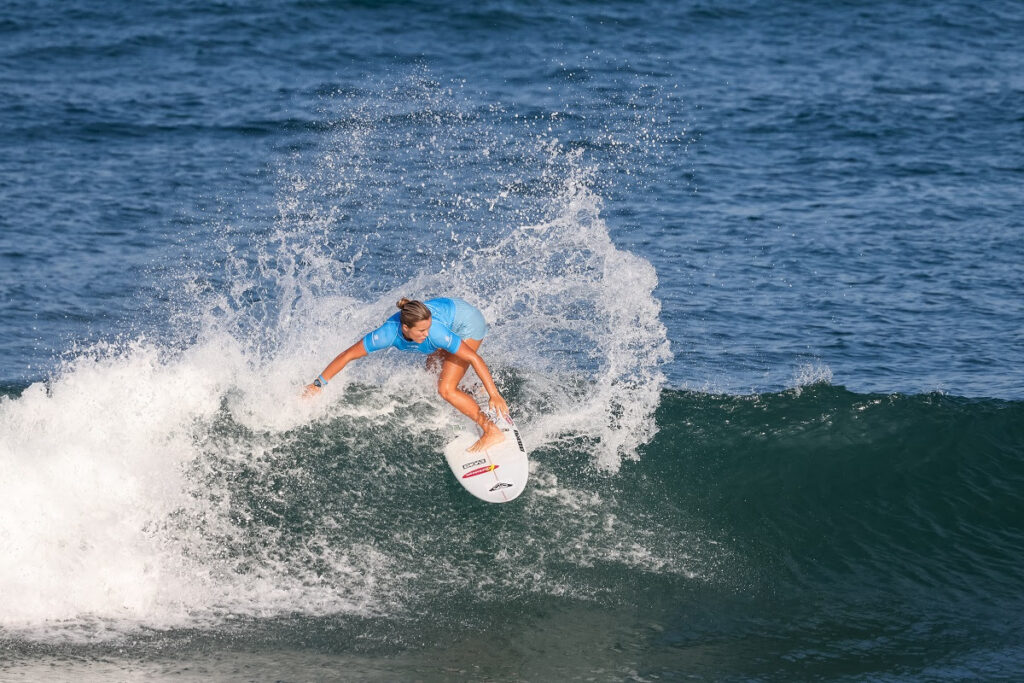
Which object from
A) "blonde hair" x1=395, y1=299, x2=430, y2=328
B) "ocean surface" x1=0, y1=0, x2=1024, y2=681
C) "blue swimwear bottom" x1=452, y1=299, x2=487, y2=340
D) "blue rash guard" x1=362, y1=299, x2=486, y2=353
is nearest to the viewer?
"blonde hair" x1=395, y1=299, x2=430, y2=328

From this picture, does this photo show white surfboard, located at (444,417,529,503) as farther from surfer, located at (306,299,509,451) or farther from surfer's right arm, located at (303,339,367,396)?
surfer's right arm, located at (303,339,367,396)

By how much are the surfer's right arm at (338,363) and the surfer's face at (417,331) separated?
377 mm

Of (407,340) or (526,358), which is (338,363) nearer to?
(407,340)

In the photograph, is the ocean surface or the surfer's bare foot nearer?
the ocean surface

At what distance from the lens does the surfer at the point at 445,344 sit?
8594 mm

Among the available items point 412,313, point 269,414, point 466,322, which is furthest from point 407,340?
point 269,414

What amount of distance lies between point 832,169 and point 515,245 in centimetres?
649

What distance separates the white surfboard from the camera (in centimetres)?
960

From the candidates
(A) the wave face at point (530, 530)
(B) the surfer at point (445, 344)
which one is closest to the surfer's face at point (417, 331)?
(B) the surfer at point (445, 344)

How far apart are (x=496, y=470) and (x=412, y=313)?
1.81 metres

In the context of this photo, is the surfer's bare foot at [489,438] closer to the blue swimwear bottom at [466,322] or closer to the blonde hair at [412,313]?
the blue swimwear bottom at [466,322]

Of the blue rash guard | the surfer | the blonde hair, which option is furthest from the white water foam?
the blonde hair

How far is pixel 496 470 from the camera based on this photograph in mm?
9609

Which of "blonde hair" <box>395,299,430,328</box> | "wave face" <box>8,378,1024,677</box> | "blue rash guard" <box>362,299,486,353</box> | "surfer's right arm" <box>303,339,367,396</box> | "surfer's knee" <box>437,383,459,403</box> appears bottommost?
"wave face" <box>8,378,1024,677</box>
